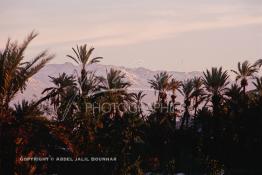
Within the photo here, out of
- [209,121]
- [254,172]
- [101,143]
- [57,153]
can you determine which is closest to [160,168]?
[209,121]

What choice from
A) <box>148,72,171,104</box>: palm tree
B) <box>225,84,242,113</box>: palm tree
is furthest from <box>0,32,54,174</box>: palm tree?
<box>148,72,171,104</box>: palm tree

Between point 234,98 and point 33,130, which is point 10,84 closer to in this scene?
point 33,130

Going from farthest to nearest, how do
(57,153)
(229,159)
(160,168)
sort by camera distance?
1. (160,168)
2. (229,159)
3. (57,153)

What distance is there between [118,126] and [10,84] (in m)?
12.5

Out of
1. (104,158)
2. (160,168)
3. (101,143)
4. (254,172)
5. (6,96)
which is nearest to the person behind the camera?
(6,96)

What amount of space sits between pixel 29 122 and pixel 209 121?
132 feet

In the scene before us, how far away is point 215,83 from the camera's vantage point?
5731 centimetres

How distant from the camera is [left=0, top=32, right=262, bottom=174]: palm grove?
18062mm

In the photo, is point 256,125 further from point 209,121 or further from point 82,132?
point 82,132

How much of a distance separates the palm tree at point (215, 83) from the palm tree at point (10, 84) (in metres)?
40.3

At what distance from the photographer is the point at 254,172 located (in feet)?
156

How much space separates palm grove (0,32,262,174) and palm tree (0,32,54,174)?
0.11 ft

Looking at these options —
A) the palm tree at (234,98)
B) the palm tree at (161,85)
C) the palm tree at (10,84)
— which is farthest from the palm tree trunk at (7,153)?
the palm tree at (161,85)

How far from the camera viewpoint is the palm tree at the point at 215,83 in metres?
57.1
